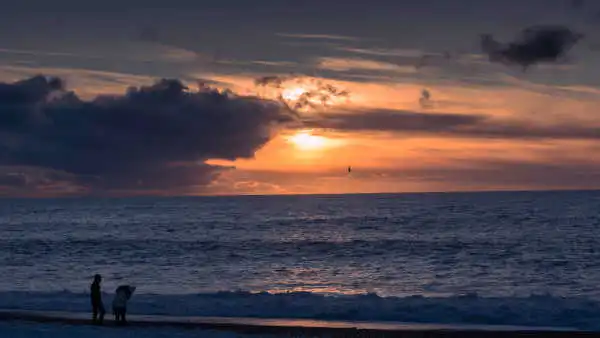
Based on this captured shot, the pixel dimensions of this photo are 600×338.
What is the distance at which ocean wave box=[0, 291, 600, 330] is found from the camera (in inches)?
1361

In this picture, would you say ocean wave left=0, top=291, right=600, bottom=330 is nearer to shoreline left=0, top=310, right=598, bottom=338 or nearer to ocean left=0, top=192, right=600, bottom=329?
ocean left=0, top=192, right=600, bottom=329

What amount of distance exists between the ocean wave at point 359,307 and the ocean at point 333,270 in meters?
0.08

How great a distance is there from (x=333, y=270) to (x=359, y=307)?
70.9 feet

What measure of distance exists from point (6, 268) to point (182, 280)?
17.6 metres

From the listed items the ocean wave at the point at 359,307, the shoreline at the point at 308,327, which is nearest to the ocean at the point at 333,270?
the ocean wave at the point at 359,307

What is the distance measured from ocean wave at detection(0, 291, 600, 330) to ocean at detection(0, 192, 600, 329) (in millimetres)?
76

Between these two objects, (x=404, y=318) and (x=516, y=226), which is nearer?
(x=404, y=318)

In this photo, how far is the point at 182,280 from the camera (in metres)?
52.6

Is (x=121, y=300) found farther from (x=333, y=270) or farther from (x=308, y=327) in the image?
(x=333, y=270)

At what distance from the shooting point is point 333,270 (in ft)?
191

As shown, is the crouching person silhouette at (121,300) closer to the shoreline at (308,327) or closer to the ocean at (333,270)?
the shoreline at (308,327)

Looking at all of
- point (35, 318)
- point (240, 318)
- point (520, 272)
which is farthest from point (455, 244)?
point (35, 318)

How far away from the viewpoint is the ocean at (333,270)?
122 ft

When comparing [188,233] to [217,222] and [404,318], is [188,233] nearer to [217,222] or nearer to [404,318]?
[217,222]
